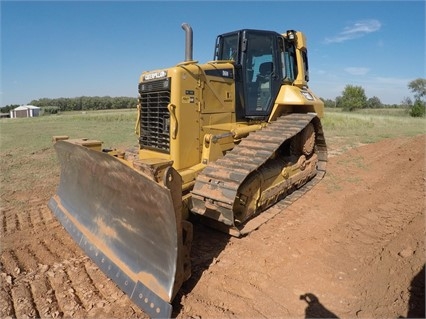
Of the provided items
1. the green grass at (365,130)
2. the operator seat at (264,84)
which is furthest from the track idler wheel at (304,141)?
the green grass at (365,130)

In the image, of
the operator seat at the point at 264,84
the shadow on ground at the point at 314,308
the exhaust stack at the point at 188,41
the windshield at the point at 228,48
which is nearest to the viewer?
the shadow on ground at the point at 314,308

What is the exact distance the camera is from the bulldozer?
3.33 metres

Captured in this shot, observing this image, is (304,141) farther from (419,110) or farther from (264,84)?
(419,110)

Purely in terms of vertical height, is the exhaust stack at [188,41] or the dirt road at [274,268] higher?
the exhaust stack at [188,41]

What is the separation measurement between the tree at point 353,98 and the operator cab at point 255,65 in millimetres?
70277

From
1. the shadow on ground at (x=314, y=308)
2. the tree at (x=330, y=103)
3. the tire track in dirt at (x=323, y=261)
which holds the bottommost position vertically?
the shadow on ground at (x=314, y=308)

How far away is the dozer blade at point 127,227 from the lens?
3193 millimetres

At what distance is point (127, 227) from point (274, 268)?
1826mm

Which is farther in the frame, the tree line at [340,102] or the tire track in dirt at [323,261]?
the tree line at [340,102]

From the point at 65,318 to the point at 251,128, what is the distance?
402 centimetres

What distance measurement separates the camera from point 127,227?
380 cm

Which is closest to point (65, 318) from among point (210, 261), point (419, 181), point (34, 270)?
point (34, 270)

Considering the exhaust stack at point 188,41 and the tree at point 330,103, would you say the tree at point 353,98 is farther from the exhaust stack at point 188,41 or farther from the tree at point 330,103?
the exhaust stack at point 188,41

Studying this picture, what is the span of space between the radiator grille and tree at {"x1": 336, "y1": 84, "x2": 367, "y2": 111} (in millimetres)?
71935
